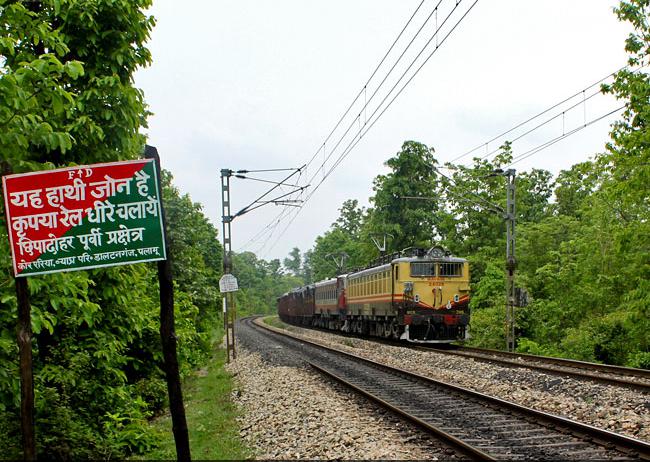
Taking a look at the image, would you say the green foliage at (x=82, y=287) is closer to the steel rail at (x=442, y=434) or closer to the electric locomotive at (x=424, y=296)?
the steel rail at (x=442, y=434)

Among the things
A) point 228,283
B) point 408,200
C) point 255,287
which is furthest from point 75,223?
point 255,287

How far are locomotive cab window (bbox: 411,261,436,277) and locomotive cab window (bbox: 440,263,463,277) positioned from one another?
406 millimetres

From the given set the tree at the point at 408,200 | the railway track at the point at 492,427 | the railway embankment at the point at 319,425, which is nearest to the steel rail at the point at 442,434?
the railway track at the point at 492,427

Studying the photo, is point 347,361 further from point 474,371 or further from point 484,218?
point 484,218

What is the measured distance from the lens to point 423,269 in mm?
24125

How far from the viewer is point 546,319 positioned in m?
30.2

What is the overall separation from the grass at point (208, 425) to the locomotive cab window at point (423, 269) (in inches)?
355

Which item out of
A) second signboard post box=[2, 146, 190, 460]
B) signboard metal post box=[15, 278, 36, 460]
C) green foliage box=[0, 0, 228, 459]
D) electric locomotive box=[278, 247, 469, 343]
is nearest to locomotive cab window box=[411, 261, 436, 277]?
electric locomotive box=[278, 247, 469, 343]

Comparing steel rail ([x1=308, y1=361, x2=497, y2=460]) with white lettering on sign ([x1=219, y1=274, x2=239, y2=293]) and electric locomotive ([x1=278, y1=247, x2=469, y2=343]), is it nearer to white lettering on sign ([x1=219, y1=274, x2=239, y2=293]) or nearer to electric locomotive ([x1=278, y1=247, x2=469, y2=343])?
white lettering on sign ([x1=219, y1=274, x2=239, y2=293])

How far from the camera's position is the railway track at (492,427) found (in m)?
7.20

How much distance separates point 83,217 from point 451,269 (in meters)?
21.0

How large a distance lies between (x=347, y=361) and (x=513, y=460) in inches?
486

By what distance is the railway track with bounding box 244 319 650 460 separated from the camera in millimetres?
7203

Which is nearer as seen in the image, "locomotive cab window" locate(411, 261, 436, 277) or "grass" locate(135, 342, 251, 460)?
"grass" locate(135, 342, 251, 460)
